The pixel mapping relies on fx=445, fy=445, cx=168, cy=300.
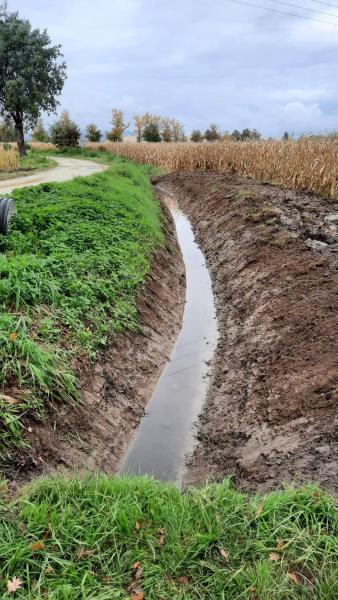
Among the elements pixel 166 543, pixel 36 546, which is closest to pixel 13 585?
pixel 36 546

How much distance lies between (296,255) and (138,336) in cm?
348

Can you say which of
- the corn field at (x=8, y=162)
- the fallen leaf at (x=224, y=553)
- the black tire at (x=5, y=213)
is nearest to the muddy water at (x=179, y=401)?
the fallen leaf at (x=224, y=553)

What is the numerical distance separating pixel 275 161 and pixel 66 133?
31.7 meters

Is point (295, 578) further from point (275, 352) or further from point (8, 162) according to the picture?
point (8, 162)

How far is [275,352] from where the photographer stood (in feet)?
19.6

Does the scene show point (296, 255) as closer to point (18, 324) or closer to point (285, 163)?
point (18, 324)

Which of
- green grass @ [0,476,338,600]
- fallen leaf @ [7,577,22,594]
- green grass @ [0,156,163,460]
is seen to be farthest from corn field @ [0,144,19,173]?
fallen leaf @ [7,577,22,594]

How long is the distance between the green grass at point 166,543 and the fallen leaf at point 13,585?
3cm

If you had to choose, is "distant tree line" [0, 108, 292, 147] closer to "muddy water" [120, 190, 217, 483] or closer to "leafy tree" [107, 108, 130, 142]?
"leafy tree" [107, 108, 130, 142]

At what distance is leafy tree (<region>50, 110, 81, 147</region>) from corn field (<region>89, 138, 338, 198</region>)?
1872 cm

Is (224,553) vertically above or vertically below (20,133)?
below

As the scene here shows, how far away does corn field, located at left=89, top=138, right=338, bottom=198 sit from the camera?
40.9 feet

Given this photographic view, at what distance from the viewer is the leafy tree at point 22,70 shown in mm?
30812

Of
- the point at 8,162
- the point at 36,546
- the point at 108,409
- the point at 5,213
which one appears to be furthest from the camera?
the point at 8,162
